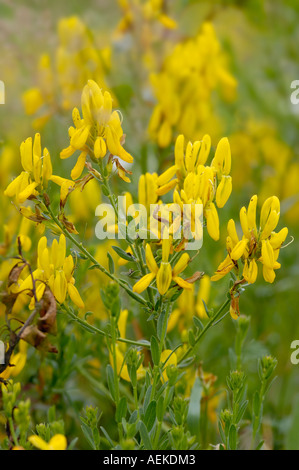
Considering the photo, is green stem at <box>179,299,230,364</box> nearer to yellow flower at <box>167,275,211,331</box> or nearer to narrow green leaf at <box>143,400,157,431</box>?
narrow green leaf at <box>143,400,157,431</box>

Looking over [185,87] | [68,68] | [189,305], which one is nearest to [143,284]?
[189,305]

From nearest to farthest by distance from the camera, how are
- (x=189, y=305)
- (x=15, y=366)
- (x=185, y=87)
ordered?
(x=15, y=366), (x=189, y=305), (x=185, y=87)

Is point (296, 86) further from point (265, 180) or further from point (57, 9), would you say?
point (57, 9)

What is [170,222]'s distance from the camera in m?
0.64

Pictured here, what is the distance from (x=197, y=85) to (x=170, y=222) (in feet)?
→ 2.13

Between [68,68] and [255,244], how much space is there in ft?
2.63

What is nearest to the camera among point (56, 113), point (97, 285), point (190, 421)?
point (190, 421)

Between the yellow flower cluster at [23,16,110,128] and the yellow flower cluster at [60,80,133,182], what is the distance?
0.64 meters

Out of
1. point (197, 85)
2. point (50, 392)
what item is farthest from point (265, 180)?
point (50, 392)

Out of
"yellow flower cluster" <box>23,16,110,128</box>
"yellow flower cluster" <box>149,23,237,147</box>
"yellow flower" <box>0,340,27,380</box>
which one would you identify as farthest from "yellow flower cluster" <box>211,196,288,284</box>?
"yellow flower cluster" <box>23,16,110,128</box>

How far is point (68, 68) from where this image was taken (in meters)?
1.29

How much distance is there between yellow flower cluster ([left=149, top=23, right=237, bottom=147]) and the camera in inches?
45.9

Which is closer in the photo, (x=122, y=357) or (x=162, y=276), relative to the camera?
(x=162, y=276)

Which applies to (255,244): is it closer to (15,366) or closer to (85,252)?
(85,252)
